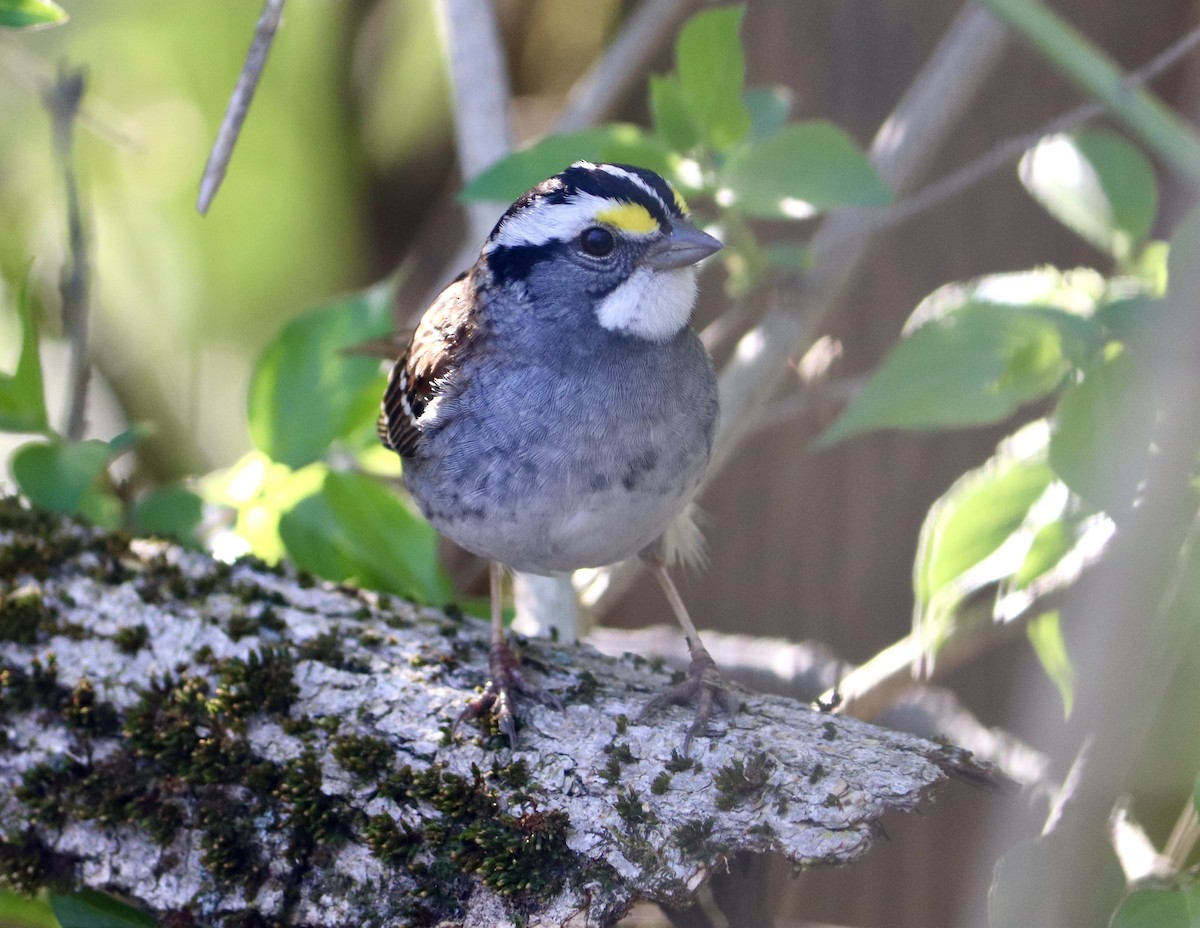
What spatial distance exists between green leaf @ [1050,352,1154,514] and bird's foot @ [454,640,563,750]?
987 millimetres

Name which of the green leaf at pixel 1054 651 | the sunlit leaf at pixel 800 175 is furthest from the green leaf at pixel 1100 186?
the green leaf at pixel 1054 651

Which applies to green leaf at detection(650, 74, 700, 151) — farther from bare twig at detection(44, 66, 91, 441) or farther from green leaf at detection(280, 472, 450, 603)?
bare twig at detection(44, 66, 91, 441)

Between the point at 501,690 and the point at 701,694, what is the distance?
367 millimetres

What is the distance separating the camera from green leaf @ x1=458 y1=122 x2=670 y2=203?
216cm

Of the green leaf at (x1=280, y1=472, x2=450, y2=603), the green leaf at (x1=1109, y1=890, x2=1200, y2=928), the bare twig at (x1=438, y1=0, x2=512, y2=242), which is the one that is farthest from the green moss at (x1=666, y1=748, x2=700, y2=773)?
the bare twig at (x1=438, y1=0, x2=512, y2=242)

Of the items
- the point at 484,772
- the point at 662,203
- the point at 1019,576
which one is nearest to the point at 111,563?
the point at 484,772

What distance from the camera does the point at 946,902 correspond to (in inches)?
129

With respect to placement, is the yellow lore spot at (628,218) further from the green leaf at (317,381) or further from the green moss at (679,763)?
the green moss at (679,763)

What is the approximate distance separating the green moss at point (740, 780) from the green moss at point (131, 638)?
1126 mm

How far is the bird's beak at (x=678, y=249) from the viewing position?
207 cm

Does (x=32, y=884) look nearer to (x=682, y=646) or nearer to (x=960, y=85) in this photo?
(x=682, y=646)

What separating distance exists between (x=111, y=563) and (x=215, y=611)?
0.97 ft

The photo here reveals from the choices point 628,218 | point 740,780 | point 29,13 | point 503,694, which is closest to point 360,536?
point 503,694

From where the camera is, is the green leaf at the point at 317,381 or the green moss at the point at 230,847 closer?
the green moss at the point at 230,847
